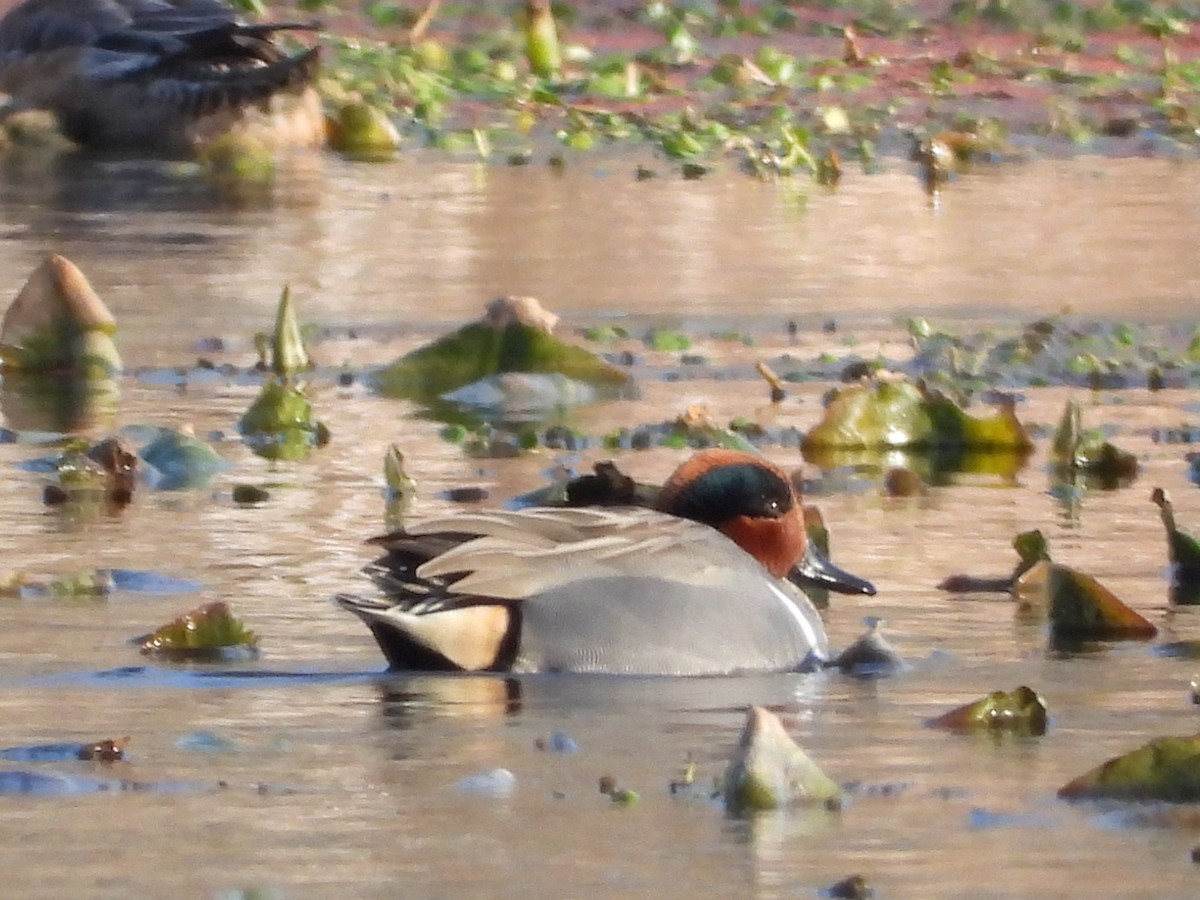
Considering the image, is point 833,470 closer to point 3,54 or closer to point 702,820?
point 702,820

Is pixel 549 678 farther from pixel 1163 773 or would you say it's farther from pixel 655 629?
pixel 1163 773

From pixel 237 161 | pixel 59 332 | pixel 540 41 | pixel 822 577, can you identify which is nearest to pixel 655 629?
pixel 822 577

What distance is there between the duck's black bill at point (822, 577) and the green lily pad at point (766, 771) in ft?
6.30

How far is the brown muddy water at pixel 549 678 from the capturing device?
17.6 feet

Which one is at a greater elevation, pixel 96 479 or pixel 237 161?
pixel 237 161

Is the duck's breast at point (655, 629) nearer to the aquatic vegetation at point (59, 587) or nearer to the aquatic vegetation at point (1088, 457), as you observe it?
the aquatic vegetation at point (59, 587)

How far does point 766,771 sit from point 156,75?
14625 mm

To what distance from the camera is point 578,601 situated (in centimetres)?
692

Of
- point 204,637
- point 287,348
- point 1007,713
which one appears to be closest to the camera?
point 1007,713

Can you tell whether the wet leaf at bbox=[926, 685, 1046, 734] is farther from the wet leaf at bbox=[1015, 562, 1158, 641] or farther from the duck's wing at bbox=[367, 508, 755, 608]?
the wet leaf at bbox=[1015, 562, 1158, 641]

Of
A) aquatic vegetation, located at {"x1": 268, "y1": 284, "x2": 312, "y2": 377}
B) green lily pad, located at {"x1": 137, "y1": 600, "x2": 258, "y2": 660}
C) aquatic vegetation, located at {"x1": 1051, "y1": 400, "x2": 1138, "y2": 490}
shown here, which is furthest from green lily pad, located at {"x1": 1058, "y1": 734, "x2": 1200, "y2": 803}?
aquatic vegetation, located at {"x1": 268, "y1": 284, "x2": 312, "y2": 377}

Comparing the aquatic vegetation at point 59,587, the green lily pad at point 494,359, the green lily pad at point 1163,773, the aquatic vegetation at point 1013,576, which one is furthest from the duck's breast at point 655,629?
the green lily pad at point 494,359

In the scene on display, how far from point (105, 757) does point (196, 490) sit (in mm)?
3184

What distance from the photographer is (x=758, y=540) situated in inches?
295
